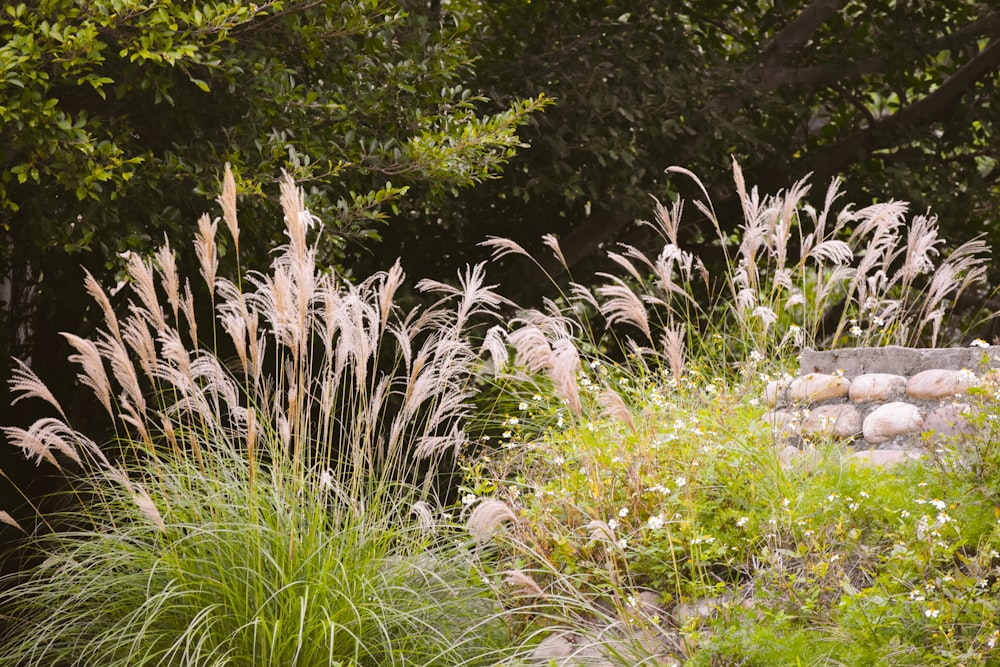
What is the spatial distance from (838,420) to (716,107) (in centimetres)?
340

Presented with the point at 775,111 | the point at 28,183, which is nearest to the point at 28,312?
the point at 28,183

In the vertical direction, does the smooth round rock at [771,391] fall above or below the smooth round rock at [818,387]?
above

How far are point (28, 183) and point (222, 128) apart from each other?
3.13ft

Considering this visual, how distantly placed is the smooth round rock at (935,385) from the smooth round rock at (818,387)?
0.28 m

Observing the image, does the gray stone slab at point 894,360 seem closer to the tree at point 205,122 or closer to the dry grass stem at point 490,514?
the tree at point 205,122

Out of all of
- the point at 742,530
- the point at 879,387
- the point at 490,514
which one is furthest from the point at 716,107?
the point at 490,514

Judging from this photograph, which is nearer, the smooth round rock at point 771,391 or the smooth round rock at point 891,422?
the smooth round rock at point 891,422

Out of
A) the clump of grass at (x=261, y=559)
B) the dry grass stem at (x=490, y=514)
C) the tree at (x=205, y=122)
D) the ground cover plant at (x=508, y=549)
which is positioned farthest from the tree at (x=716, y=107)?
the dry grass stem at (x=490, y=514)

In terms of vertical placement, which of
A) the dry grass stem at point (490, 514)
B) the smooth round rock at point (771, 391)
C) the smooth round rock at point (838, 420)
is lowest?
the smooth round rock at point (838, 420)

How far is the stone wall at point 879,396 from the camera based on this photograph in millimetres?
4457

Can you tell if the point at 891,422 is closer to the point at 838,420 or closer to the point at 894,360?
the point at 838,420

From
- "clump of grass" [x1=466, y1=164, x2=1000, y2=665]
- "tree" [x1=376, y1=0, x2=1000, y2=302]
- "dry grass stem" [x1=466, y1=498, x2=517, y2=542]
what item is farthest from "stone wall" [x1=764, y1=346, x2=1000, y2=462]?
"tree" [x1=376, y1=0, x2=1000, y2=302]

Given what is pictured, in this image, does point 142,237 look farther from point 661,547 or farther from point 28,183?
point 661,547

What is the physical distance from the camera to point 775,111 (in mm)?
8430
